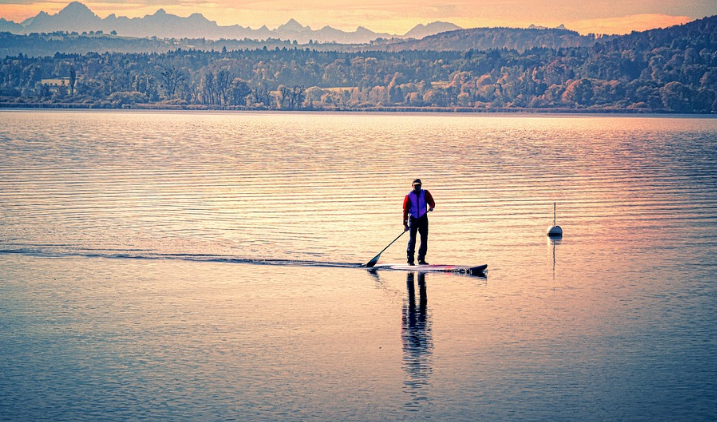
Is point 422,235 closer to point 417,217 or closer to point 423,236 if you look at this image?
point 423,236

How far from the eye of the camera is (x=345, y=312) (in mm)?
19281

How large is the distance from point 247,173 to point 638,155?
1742 inches

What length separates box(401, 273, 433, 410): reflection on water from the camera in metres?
14.1

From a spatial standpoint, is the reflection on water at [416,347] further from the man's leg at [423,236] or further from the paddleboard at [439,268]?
the man's leg at [423,236]

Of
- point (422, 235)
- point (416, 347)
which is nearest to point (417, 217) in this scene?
point (422, 235)

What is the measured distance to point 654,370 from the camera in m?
15.2

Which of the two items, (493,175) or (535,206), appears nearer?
(535,206)

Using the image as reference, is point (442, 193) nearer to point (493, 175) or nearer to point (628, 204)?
point (628, 204)

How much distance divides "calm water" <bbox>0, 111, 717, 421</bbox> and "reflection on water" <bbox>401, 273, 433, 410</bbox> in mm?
50

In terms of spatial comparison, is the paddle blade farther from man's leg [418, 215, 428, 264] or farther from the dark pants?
man's leg [418, 215, 428, 264]

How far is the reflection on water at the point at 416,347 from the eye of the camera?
14.1 metres

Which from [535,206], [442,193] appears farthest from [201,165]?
[535,206]

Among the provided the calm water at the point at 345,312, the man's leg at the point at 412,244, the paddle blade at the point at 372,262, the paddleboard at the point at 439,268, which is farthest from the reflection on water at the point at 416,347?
the man's leg at the point at 412,244

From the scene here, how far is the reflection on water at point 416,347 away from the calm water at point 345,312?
50mm
